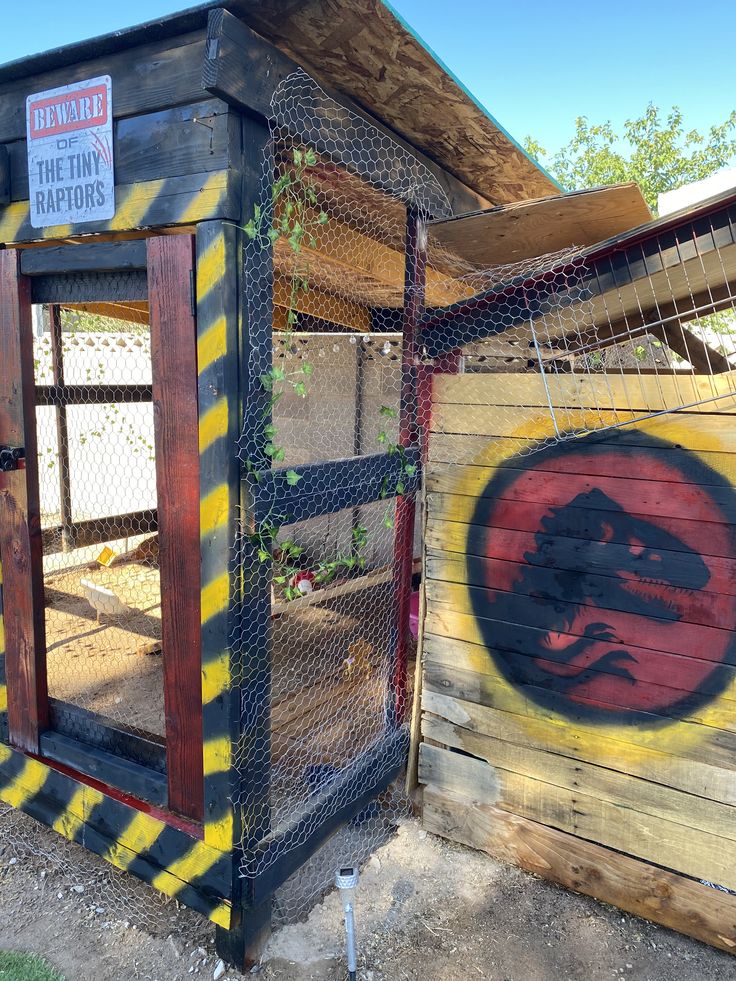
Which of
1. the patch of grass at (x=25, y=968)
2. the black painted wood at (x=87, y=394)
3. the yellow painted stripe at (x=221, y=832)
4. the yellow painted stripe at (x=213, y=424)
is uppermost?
the black painted wood at (x=87, y=394)

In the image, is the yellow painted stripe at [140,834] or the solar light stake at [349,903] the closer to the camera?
the solar light stake at [349,903]

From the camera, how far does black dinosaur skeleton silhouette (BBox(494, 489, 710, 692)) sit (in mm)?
2127

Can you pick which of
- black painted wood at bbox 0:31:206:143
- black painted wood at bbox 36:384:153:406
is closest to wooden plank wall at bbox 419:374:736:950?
black painted wood at bbox 0:31:206:143

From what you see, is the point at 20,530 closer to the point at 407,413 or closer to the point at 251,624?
the point at 251,624

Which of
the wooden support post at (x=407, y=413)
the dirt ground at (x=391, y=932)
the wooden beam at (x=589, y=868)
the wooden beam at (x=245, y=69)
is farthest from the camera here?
the wooden support post at (x=407, y=413)

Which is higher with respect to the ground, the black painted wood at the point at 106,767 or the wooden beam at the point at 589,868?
the black painted wood at the point at 106,767

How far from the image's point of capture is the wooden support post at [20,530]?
2.27 metres

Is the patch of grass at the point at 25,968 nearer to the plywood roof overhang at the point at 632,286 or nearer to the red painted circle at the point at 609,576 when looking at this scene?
the red painted circle at the point at 609,576

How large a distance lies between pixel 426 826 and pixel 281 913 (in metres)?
0.71

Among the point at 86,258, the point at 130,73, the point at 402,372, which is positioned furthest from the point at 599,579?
the point at 130,73

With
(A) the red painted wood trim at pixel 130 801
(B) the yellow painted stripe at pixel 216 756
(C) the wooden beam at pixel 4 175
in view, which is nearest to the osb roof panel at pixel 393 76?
(C) the wooden beam at pixel 4 175

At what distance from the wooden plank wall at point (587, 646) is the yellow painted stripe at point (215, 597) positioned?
984 mm

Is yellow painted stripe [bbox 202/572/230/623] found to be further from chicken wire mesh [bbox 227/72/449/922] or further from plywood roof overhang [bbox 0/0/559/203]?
plywood roof overhang [bbox 0/0/559/203]

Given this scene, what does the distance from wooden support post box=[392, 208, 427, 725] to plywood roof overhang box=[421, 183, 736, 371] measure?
85 mm
